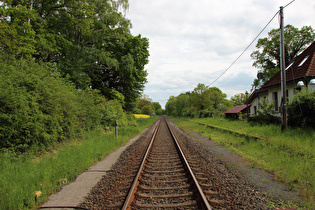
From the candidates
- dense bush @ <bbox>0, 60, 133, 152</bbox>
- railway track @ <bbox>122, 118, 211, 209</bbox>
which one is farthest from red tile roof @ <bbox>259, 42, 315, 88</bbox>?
dense bush @ <bbox>0, 60, 133, 152</bbox>

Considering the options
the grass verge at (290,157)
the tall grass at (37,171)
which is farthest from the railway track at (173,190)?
the grass verge at (290,157)

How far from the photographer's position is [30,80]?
716cm

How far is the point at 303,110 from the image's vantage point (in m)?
10.5

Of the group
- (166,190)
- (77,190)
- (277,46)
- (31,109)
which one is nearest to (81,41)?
(31,109)

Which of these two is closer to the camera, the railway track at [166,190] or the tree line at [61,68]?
the railway track at [166,190]

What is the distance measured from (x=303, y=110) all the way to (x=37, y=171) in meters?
13.2

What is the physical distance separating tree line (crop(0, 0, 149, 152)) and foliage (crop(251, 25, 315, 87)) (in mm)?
20813

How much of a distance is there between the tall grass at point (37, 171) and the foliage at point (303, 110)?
11245 mm

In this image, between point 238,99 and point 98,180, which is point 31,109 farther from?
point 238,99

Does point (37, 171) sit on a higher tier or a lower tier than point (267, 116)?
lower

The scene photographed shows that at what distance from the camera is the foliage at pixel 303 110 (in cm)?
1005

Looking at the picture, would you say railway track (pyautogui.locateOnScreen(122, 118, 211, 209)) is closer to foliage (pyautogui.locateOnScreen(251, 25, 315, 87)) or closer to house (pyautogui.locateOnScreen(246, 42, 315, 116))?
house (pyautogui.locateOnScreen(246, 42, 315, 116))

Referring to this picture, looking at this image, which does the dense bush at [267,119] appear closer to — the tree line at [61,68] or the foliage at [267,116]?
the foliage at [267,116]

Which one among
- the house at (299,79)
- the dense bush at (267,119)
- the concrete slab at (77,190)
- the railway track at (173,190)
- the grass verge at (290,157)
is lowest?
the concrete slab at (77,190)
